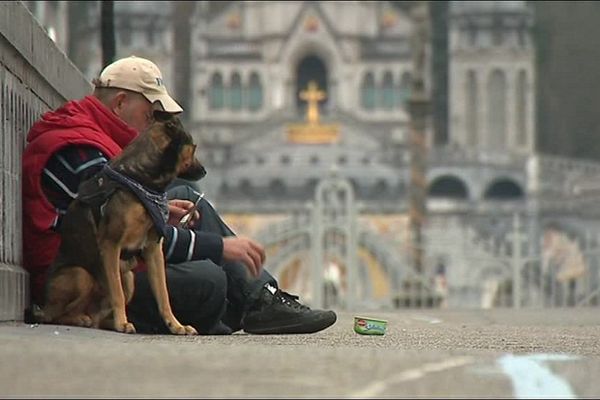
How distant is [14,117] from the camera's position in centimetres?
775

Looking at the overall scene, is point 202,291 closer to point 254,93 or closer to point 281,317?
point 281,317

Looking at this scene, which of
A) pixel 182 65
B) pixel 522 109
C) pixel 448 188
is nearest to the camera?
pixel 448 188

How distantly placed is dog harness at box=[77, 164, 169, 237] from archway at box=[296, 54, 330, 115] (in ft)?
279

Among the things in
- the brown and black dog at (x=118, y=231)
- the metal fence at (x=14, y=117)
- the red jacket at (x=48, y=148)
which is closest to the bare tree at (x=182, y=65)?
the metal fence at (x=14, y=117)

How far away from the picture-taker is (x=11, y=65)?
7781mm

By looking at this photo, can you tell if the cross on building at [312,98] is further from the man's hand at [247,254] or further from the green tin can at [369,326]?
the man's hand at [247,254]

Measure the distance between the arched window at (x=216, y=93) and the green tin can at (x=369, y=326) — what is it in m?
80.8

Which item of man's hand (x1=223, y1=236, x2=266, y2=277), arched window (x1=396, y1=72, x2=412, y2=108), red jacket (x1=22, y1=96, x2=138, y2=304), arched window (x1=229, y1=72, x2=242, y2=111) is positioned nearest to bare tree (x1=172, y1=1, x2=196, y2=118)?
arched window (x1=229, y1=72, x2=242, y2=111)

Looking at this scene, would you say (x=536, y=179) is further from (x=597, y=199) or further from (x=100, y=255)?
(x=100, y=255)

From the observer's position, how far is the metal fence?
24.0 ft

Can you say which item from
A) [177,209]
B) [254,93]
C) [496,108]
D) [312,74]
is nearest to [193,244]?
[177,209]

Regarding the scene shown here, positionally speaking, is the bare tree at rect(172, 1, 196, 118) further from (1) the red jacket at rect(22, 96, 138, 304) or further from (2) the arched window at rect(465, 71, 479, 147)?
(1) the red jacket at rect(22, 96, 138, 304)

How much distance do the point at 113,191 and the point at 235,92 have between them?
84041mm

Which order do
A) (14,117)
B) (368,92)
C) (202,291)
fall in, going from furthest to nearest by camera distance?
(368,92)
(14,117)
(202,291)
